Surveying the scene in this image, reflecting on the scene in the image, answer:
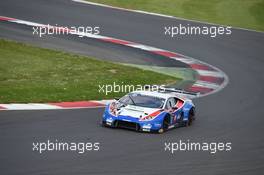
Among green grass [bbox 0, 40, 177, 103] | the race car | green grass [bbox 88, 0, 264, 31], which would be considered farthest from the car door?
green grass [bbox 88, 0, 264, 31]

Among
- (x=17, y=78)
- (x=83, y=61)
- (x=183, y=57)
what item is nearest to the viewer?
(x=17, y=78)

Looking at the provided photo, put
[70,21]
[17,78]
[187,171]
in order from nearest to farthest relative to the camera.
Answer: [187,171] → [17,78] → [70,21]

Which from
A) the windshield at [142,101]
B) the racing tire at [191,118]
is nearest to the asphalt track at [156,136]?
the racing tire at [191,118]

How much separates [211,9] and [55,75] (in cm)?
1648

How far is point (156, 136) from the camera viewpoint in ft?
69.4

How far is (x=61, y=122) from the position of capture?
852 inches

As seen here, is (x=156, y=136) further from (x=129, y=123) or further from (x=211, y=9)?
(x=211, y=9)

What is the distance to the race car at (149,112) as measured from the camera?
70.1 feet

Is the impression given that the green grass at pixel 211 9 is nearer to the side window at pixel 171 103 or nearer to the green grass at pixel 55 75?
the green grass at pixel 55 75

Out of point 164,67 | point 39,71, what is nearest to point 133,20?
point 164,67

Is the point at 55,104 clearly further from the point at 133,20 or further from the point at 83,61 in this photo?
the point at 133,20

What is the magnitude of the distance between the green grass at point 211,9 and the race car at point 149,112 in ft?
58.4

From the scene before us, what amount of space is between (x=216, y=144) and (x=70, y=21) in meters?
17.4

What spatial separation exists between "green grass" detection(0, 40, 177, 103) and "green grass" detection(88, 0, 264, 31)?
418 inches
